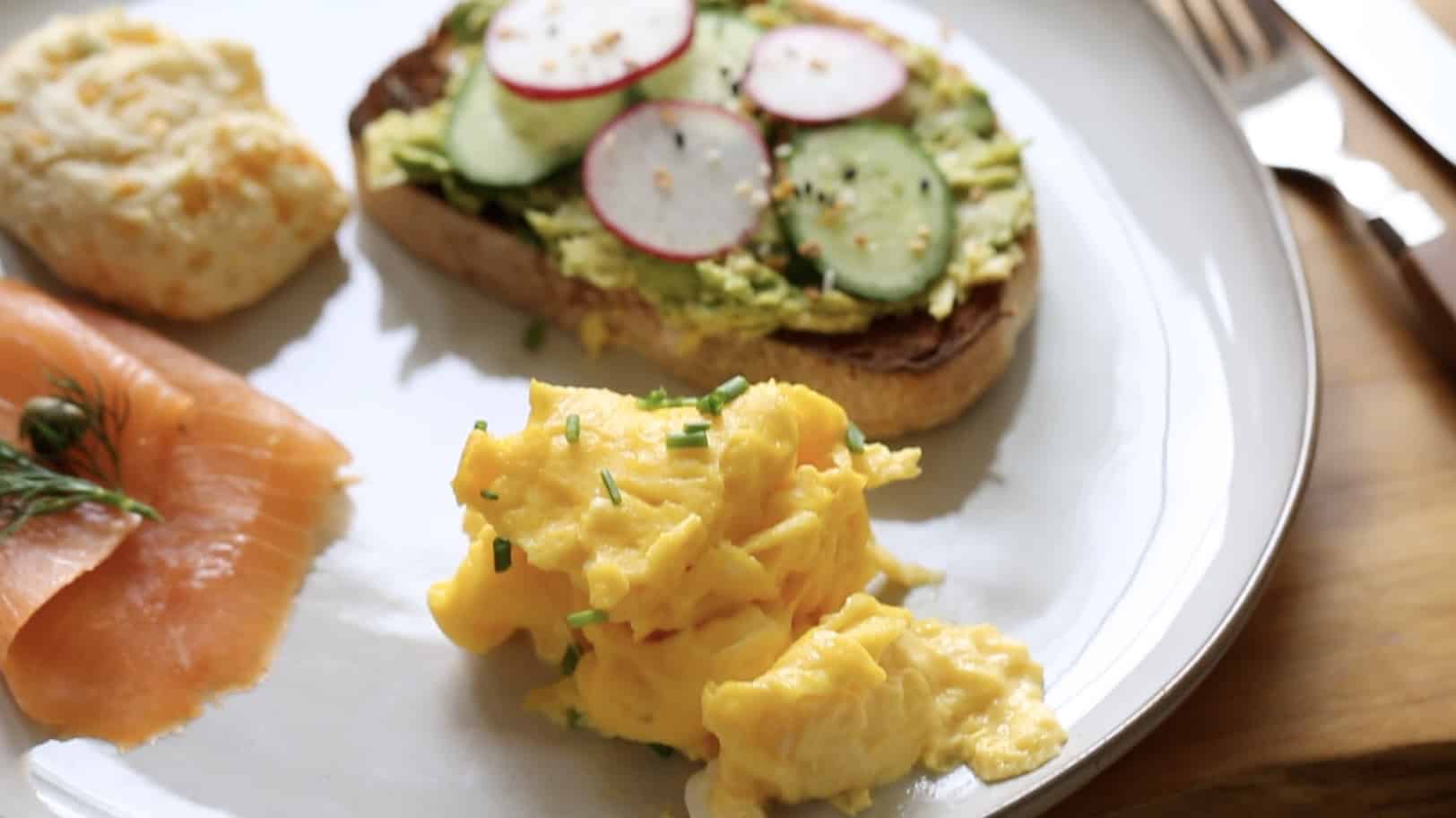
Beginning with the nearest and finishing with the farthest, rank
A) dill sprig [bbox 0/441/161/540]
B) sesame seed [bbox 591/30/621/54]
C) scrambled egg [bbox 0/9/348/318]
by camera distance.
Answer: dill sprig [bbox 0/441/161/540] < scrambled egg [bbox 0/9/348/318] < sesame seed [bbox 591/30/621/54]

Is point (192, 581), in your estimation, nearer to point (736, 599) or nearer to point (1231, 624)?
point (736, 599)

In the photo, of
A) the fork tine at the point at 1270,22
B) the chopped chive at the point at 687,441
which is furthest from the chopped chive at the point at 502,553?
the fork tine at the point at 1270,22

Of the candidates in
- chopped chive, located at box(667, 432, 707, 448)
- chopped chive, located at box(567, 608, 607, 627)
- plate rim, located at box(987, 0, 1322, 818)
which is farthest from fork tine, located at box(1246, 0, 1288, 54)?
chopped chive, located at box(567, 608, 607, 627)

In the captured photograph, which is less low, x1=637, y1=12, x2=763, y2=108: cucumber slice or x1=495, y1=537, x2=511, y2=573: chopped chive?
x1=637, y1=12, x2=763, y2=108: cucumber slice

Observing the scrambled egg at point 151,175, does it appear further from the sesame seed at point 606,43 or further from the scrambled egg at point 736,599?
the scrambled egg at point 736,599

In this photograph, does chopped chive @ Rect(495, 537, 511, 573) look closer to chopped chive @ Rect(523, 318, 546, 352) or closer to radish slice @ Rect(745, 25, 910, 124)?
chopped chive @ Rect(523, 318, 546, 352)

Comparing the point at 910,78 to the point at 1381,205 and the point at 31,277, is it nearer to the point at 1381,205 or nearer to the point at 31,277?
the point at 1381,205

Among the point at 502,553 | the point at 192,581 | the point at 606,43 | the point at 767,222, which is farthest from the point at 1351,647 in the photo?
the point at 192,581
